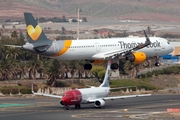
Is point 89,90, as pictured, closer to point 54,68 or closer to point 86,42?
point 86,42

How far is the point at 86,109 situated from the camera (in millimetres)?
94250

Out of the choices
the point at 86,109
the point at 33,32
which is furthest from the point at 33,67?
the point at 86,109

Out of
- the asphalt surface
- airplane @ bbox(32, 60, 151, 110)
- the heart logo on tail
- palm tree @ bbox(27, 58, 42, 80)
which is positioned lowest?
the asphalt surface

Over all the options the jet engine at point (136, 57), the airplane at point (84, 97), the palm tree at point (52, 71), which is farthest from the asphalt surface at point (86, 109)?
the palm tree at point (52, 71)

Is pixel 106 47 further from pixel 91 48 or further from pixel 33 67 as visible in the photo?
pixel 33 67

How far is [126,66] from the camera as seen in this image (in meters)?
179

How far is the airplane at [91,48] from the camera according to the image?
4031 inches

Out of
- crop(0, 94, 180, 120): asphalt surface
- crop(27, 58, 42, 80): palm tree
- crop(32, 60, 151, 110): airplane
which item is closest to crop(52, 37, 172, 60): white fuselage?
crop(32, 60, 151, 110): airplane

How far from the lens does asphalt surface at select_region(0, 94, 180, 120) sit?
82000 millimetres

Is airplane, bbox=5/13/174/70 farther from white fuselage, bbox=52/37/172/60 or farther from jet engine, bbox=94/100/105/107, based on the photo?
jet engine, bbox=94/100/105/107

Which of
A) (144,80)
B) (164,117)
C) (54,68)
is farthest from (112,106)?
(144,80)

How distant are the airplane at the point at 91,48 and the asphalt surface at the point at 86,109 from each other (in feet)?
24.4

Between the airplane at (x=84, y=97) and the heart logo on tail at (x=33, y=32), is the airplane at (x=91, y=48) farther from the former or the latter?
the airplane at (x=84, y=97)

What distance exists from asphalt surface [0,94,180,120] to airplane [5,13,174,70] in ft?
24.4
